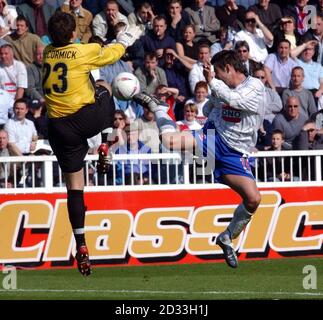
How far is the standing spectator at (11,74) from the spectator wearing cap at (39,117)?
1.18 ft

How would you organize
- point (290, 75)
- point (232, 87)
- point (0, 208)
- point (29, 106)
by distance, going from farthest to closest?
point (290, 75) < point (29, 106) < point (0, 208) < point (232, 87)

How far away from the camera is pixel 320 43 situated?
72.6ft

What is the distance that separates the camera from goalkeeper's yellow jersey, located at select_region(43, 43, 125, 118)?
529 inches

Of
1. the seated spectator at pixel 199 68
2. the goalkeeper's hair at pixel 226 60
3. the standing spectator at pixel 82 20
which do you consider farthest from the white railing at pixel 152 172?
the standing spectator at pixel 82 20

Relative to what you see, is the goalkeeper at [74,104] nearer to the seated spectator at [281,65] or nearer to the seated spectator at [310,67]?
the seated spectator at [281,65]

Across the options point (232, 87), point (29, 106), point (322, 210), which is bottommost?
point (322, 210)

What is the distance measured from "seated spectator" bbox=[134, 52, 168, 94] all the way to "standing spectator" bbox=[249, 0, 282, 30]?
265 centimetres

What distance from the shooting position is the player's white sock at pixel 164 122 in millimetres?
14066

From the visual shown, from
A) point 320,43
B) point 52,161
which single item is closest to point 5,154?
point 52,161

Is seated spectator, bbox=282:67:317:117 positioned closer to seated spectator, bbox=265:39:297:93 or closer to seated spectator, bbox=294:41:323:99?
seated spectator, bbox=265:39:297:93

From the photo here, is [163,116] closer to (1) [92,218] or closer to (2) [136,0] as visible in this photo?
(1) [92,218]

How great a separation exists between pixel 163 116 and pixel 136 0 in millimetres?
8573

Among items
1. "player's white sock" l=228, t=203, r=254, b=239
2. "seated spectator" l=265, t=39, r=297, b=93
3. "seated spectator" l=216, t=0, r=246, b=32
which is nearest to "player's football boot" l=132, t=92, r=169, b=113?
"player's white sock" l=228, t=203, r=254, b=239

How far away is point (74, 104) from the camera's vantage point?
1353cm
